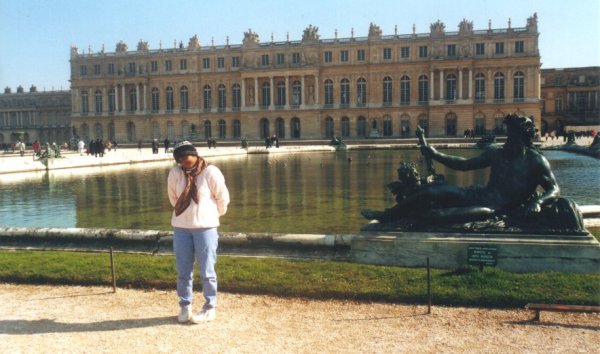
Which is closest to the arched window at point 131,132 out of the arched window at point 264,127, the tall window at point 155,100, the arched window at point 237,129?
the tall window at point 155,100

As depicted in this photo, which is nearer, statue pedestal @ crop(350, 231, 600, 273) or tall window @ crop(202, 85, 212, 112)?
statue pedestal @ crop(350, 231, 600, 273)

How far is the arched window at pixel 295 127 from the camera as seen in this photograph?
7506 centimetres

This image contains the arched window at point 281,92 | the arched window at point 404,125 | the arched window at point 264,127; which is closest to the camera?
the arched window at point 404,125

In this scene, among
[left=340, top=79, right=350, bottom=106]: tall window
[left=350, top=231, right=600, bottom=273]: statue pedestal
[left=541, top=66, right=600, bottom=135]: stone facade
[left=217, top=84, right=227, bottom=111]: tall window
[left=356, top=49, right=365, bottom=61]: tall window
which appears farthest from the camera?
[left=541, top=66, right=600, bottom=135]: stone facade

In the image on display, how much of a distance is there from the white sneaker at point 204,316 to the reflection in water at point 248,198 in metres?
5.18

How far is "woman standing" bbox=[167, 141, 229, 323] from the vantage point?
20.2 feet

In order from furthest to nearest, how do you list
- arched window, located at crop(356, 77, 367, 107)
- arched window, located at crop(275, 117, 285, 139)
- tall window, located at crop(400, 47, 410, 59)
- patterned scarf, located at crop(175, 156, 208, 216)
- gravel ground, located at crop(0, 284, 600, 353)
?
arched window, located at crop(275, 117, 285, 139) < arched window, located at crop(356, 77, 367, 107) < tall window, located at crop(400, 47, 410, 59) < patterned scarf, located at crop(175, 156, 208, 216) < gravel ground, located at crop(0, 284, 600, 353)

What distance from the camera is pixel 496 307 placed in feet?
21.0

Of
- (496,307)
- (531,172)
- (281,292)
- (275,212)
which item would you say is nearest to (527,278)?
(496,307)

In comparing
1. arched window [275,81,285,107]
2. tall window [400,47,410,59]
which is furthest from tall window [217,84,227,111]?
tall window [400,47,410,59]

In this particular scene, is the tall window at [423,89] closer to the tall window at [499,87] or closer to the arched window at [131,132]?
the tall window at [499,87]

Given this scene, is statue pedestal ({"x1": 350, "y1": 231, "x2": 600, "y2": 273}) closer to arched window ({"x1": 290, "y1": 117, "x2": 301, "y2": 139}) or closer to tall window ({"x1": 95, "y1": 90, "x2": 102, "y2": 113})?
arched window ({"x1": 290, "y1": 117, "x2": 301, "y2": 139})

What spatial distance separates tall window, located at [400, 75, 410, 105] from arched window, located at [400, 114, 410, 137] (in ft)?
5.49

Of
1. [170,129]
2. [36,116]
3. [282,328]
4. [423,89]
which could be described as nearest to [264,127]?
[170,129]
